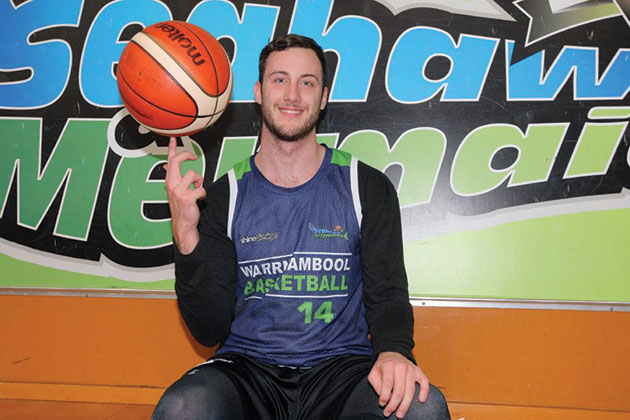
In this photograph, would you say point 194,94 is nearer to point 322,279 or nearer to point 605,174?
point 322,279

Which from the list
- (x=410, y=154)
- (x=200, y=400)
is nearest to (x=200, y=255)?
(x=200, y=400)

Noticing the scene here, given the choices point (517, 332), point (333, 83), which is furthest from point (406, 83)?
point (517, 332)

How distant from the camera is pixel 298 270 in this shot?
180 centimetres

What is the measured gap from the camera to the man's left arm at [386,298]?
4.49 feet

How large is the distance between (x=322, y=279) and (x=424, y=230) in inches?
29.0

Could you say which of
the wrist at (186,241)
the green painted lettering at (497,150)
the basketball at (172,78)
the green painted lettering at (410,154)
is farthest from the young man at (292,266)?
the green painted lettering at (497,150)

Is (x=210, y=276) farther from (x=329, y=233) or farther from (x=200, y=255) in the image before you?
(x=329, y=233)

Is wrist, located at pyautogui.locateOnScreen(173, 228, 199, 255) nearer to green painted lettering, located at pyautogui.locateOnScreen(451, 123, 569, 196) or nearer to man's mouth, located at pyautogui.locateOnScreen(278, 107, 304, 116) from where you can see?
man's mouth, located at pyautogui.locateOnScreen(278, 107, 304, 116)

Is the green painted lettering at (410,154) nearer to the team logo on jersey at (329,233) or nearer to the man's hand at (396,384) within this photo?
the team logo on jersey at (329,233)

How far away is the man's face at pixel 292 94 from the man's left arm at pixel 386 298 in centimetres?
25

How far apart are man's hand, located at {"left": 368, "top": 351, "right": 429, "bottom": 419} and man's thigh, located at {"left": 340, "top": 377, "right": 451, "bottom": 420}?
18 millimetres

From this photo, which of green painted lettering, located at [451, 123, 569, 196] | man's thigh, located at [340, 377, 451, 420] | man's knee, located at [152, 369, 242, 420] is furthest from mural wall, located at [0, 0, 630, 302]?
man's knee, located at [152, 369, 242, 420]

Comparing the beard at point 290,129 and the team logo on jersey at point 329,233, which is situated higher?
the beard at point 290,129

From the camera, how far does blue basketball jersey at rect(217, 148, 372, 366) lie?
1.75 meters
